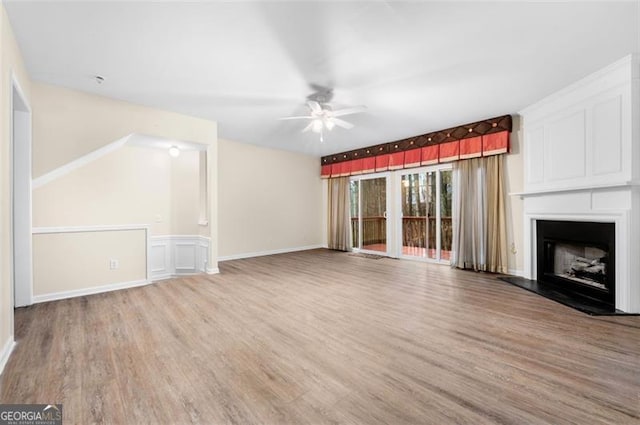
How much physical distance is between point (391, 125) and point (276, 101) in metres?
2.27

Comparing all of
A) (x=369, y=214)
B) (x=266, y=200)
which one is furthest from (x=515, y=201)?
(x=266, y=200)

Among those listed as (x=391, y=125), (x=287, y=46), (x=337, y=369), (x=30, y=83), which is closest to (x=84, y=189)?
(x=30, y=83)

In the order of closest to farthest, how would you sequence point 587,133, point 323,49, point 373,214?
1. point 323,49
2. point 587,133
3. point 373,214

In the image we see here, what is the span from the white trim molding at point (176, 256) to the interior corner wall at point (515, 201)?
551cm

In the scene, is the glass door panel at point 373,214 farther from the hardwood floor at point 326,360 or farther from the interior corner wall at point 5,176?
the interior corner wall at point 5,176

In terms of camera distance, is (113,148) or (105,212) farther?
(113,148)

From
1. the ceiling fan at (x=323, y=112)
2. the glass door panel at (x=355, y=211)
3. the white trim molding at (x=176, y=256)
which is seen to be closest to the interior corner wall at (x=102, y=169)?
the white trim molding at (x=176, y=256)

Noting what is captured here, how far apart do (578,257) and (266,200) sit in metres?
5.93

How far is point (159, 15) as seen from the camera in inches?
85.6

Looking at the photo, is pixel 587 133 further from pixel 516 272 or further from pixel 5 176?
pixel 5 176

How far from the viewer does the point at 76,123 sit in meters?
3.53

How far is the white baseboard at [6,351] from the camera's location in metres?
Result: 1.99

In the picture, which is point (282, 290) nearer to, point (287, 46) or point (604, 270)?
point (287, 46)

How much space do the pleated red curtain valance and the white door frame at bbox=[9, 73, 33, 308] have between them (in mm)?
5825
